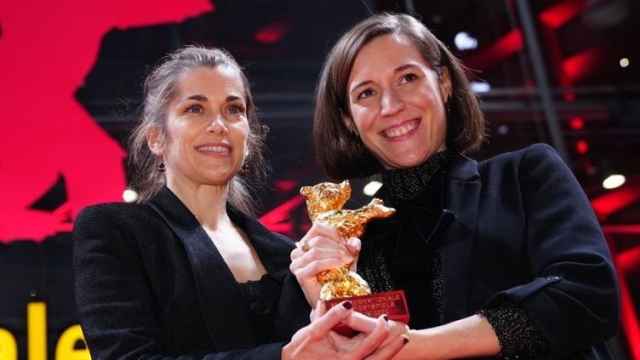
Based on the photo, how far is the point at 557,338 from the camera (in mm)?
1104

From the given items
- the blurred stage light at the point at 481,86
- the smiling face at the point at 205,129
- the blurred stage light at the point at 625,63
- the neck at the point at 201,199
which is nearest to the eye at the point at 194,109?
the smiling face at the point at 205,129

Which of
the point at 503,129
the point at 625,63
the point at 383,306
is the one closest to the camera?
→ the point at 383,306

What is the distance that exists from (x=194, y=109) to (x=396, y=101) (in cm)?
42

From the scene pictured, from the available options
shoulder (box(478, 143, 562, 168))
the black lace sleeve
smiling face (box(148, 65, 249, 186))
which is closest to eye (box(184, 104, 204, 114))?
smiling face (box(148, 65, 249, 186))

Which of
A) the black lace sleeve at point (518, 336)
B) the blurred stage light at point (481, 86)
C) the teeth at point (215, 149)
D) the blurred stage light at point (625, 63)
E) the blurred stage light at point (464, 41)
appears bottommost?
the black lace sleeve at point (518, 336)

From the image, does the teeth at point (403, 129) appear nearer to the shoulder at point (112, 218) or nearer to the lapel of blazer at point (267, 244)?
the lapel of blazer at point (267, 244)

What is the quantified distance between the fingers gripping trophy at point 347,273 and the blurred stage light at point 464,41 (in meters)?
3.23

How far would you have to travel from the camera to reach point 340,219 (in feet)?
4.05

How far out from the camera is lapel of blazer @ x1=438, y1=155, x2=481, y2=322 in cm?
120

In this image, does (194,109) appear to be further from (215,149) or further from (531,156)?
(531,156)

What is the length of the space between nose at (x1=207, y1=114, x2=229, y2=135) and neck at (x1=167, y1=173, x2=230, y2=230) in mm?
119

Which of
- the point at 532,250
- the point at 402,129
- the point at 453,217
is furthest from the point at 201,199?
the point at 532,250

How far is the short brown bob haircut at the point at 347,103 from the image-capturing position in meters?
1.45

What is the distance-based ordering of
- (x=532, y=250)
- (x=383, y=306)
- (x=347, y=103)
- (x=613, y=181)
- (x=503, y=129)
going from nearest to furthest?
(x=383, y=306), (x=532, y=250), (x=347, y=103), (x=613, y=181), (x=503, y=129)
